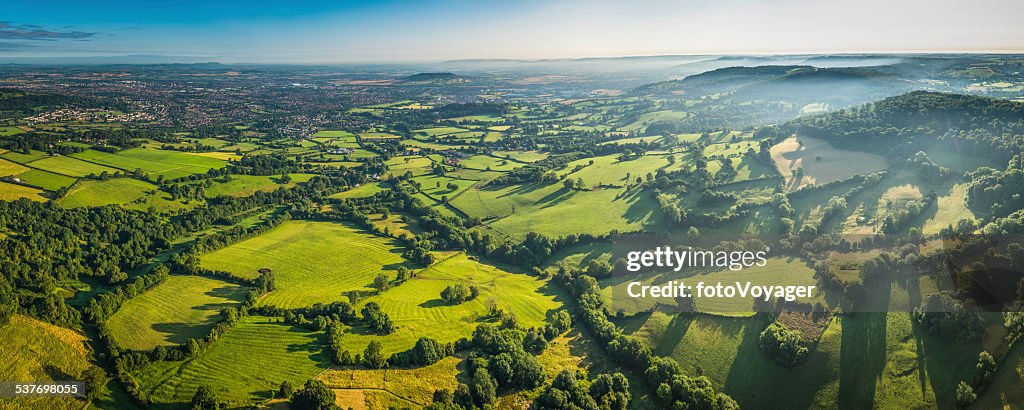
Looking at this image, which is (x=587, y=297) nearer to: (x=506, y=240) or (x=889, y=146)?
(x=506, y=240)

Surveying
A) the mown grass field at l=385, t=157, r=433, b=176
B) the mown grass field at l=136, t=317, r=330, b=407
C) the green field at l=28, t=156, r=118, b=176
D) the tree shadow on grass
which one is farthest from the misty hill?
the green field at l=28, t=156, r=118, b=176

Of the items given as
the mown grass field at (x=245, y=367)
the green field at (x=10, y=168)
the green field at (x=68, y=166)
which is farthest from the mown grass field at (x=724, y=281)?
the green field at (x=10, y=168)

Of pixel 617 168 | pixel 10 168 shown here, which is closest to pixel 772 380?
pixel 617 168

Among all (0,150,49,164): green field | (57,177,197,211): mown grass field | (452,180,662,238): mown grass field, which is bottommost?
(452,180,662,238): mown grass field

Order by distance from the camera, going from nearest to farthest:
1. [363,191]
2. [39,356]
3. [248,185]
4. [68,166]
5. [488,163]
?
[39,356] → [68,166] → [248,185] → [363,191] → [488,163]

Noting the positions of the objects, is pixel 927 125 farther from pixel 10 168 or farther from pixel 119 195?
pixel 10 168

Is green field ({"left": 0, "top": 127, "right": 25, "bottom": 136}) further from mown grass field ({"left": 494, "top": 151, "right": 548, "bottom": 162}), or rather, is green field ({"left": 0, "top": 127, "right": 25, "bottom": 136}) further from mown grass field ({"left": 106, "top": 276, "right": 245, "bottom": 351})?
mown grass field ({"left": 494, "top": 151, "right": 548, "bottom": 162})
